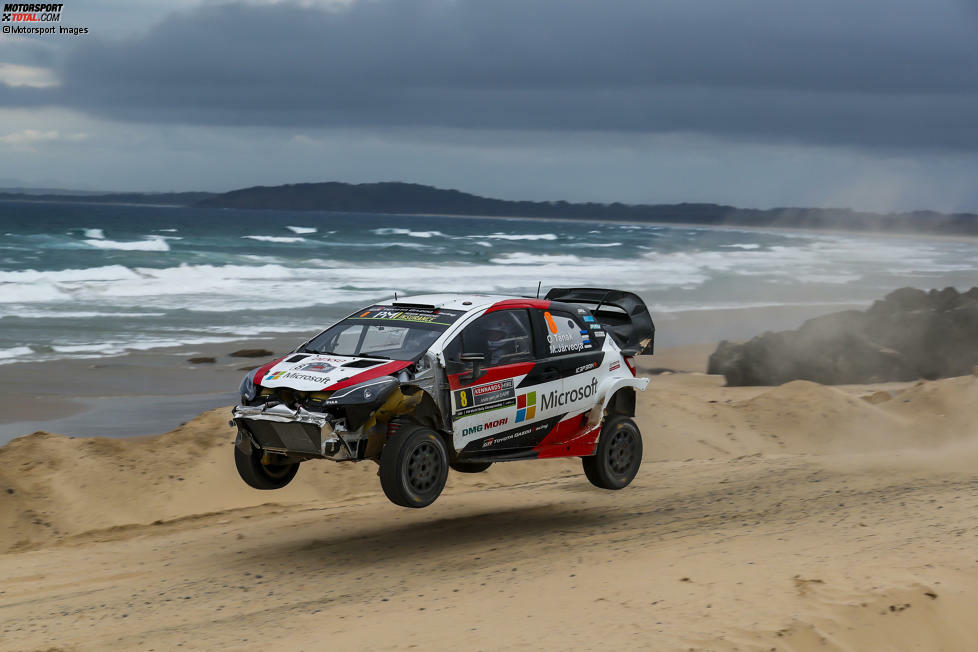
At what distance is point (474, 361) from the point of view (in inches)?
334

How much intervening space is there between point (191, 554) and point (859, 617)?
5319mm

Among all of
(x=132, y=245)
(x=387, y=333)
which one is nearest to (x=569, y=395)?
(x=387, y=333)

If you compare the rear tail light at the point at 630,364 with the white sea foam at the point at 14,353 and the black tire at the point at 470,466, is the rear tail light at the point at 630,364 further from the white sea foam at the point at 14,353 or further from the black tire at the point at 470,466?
the white sea foam at the point at 14,353

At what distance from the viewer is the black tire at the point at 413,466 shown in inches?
312

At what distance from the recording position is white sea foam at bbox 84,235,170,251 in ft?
190

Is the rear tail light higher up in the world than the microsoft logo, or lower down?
higher up

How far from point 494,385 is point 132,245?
55154 millimetres

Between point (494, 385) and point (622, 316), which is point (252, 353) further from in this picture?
point (494, 385)

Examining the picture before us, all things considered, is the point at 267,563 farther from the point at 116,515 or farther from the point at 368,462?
the point at 368,462

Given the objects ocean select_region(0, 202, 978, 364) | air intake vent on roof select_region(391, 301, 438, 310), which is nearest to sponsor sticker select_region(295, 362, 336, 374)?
air intake vent on roof select_region(391, 301, 438, 310)

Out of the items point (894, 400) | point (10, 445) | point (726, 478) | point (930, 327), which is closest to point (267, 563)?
point (10, 445)

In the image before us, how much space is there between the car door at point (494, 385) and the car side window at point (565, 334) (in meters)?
0.24

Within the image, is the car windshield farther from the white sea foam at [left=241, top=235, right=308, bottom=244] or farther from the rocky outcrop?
the white sea foam at [left=241, top=235, right=308, bottom=244]

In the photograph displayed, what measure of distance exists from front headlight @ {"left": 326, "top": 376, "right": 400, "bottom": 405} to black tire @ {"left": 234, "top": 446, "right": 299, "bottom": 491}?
44.1 inches
